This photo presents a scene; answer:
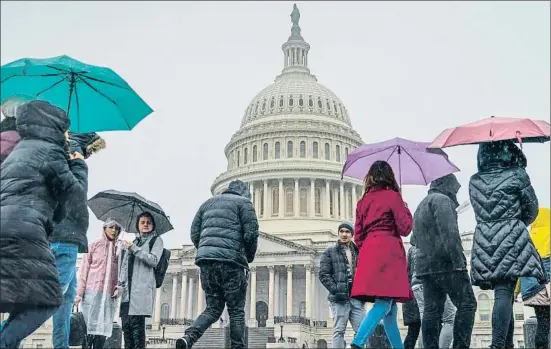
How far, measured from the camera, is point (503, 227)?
8.27 meters

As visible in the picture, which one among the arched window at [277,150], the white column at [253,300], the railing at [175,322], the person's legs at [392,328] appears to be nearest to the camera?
the person's legs at [392,328]

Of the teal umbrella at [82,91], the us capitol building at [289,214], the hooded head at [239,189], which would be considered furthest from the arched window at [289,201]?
the teal umbrella at [82,91]

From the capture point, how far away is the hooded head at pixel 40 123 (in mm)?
6125

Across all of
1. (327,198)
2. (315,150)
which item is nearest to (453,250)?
(327,198)

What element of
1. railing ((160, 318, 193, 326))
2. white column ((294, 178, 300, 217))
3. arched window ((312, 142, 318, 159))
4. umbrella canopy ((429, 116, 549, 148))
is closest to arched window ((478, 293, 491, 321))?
white column ((294, 178, 300, 217))

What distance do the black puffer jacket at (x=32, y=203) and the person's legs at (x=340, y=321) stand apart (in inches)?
223

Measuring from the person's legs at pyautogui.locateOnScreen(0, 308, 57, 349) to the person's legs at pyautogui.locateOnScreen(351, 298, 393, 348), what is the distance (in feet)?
10.9

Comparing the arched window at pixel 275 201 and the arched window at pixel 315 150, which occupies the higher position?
the arched window at pixel 315 150

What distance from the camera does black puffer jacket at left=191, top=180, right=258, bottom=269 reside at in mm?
8836

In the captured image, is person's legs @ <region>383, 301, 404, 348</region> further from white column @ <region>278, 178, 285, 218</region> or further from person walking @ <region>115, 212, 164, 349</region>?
white column @ <region>278, 178, 285, 218</region>

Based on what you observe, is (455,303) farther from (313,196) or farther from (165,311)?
(313,196)

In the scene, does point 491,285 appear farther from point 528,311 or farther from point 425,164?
point 528,311

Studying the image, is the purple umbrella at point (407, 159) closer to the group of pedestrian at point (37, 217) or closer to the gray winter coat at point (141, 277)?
the gray winter coat at point (141, 277)

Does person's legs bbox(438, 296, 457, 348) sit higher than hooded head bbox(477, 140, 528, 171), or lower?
lower
